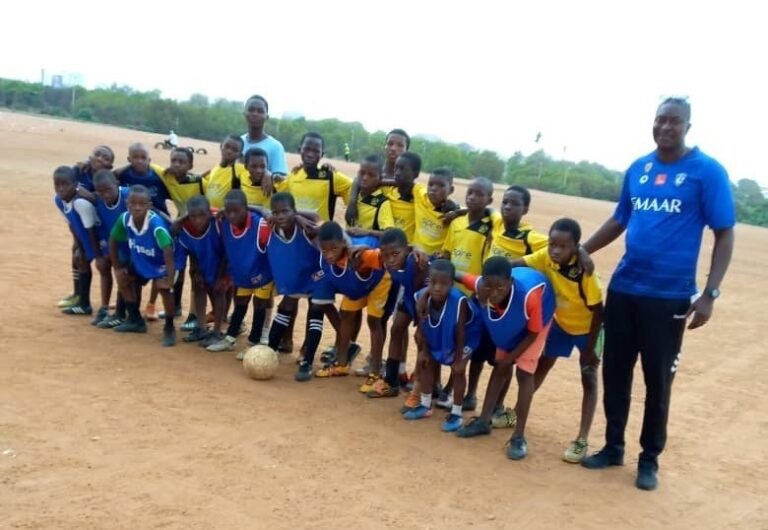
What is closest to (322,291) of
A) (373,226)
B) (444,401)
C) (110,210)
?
(373,226)

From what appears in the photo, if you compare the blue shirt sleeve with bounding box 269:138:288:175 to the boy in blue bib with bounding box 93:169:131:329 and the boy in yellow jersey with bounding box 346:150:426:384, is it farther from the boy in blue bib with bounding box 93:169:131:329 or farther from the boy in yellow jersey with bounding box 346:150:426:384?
the boy in blue bib with bounding box 93:169:131:329

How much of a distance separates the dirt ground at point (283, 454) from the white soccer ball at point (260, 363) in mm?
129

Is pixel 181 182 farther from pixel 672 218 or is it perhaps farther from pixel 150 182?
pixel 672 218

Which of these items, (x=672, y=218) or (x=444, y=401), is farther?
(x=444, y=401)

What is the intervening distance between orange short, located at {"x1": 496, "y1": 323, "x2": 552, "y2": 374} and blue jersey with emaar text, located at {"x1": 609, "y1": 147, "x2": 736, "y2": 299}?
28.2 inches

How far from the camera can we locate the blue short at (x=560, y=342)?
19.2 feet

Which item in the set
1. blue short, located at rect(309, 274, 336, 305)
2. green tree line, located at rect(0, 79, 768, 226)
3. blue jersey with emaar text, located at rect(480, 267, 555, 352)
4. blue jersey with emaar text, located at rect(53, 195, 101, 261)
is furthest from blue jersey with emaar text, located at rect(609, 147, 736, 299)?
green tree line, located at rect(0, 79, 768, 226)

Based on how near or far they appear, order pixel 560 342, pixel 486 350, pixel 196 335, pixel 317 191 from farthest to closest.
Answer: pixel 196 335 < pixel 317 191 < pixel 486 350 < pixel 560 342

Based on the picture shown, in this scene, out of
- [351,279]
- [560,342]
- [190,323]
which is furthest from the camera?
[190,323]

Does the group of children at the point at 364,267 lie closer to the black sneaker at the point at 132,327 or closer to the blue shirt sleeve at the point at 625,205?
the black sneaker at the point at 132,327

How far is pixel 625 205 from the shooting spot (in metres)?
5.55

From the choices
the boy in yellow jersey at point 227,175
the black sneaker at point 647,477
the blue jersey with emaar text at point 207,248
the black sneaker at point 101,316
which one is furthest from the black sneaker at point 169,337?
the black sneaker at point 647,477

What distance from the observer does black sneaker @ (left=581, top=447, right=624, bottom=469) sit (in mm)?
5613

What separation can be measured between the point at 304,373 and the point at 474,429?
1.78 meters
